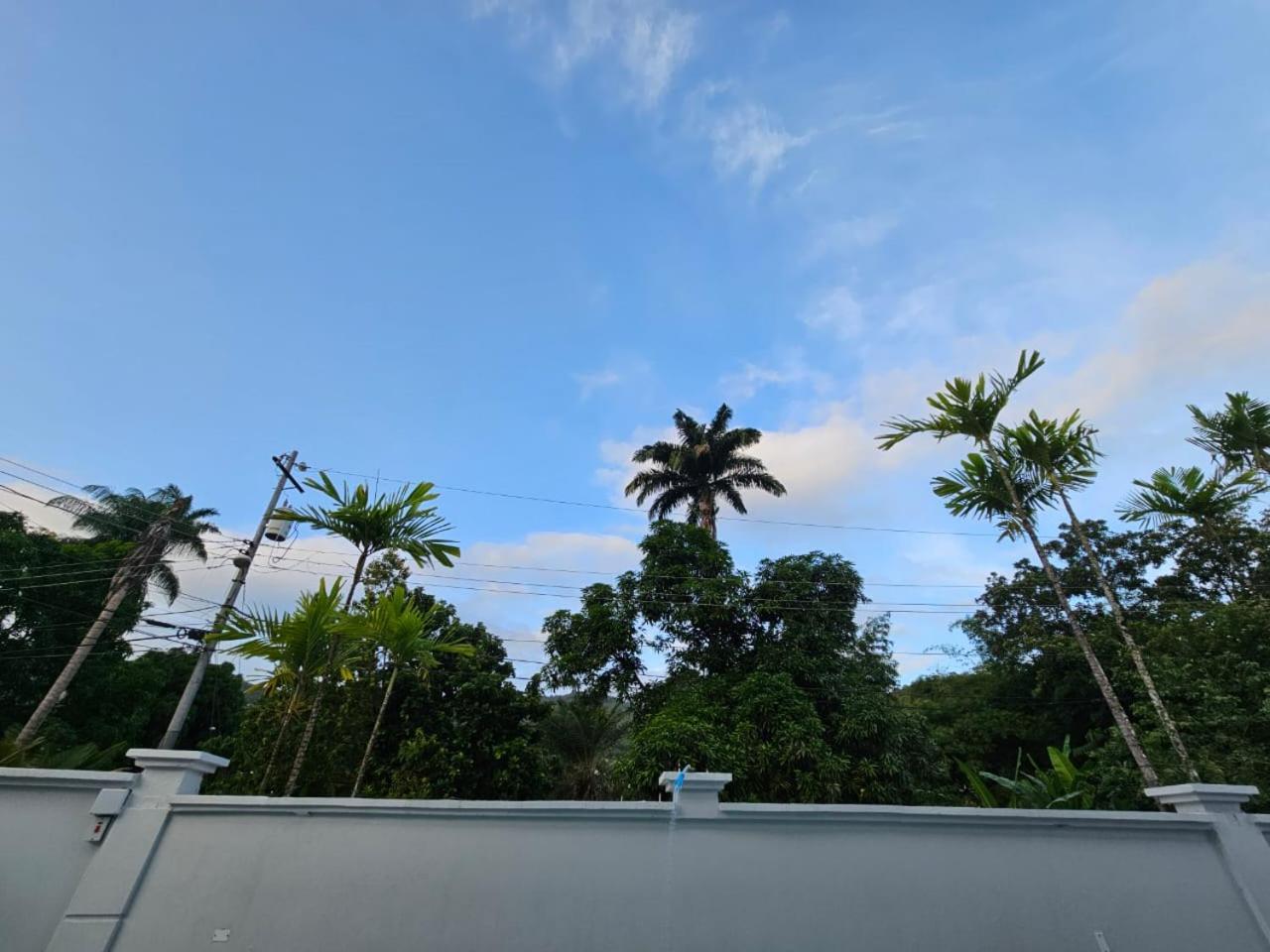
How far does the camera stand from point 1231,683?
29.1 feet

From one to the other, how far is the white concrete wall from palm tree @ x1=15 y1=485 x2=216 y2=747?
1448cm

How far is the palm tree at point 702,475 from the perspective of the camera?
2002 cm

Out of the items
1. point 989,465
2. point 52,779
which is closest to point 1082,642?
point 989,465

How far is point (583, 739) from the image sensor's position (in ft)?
50.7

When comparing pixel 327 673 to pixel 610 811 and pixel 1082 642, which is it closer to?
pixel 610 811

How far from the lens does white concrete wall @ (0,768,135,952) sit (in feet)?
12.1

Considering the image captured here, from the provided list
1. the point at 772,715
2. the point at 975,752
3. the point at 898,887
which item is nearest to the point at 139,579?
the point at 772,715

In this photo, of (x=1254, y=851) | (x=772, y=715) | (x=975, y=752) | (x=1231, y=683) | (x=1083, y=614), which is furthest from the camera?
(x=975, y=752)

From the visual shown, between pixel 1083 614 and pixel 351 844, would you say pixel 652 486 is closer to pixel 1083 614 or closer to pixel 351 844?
pixel 1083 614

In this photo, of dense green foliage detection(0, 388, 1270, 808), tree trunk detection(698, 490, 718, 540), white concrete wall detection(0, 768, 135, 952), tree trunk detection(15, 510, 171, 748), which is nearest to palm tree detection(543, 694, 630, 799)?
dense green foliage detection(0, 388, 1270, 808)

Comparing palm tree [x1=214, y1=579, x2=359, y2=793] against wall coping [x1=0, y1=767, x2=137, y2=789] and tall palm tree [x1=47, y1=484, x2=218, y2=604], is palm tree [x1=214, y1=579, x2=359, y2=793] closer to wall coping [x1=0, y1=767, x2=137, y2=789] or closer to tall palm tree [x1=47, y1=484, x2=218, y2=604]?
wall coping [x1=0, y1=767, x2=137, y2=789]

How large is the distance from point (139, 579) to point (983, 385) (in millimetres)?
24943

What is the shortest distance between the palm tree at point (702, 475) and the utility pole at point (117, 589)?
15.5 metres

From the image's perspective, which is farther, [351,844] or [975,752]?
[975,752]
